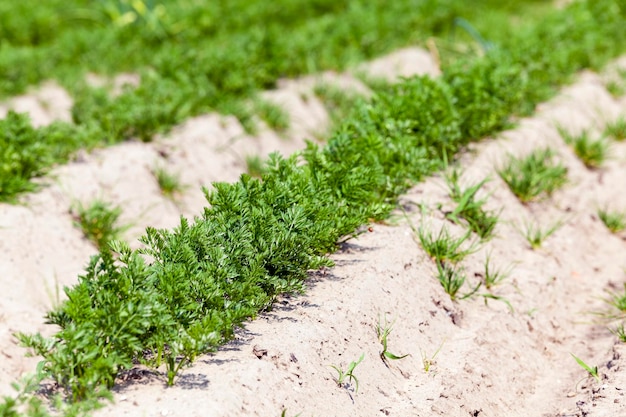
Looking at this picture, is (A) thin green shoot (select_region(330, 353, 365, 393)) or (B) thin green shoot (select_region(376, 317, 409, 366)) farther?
(B) thin green shoot (select_region(376, 317, 409, 366))

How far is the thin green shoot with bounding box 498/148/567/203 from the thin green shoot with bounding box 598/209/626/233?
336mm

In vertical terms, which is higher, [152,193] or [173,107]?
[173,107]

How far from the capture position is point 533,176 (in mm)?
5535

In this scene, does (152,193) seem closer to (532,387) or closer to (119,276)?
(119,276)

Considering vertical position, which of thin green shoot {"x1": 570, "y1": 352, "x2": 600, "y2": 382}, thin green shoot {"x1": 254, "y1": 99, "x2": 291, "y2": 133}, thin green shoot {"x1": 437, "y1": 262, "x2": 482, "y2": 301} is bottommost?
thin green shoot {"x1": 570, "y1": 352, "x2": 600, "y2": 382}

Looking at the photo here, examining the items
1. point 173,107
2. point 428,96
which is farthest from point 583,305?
point 173,107

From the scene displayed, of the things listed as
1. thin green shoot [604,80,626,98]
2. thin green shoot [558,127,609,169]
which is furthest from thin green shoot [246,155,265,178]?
thin green shoot [604,80,626,98]

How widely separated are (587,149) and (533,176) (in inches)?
38.4

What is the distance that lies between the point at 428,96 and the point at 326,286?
1.93 m

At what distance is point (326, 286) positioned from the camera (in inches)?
159

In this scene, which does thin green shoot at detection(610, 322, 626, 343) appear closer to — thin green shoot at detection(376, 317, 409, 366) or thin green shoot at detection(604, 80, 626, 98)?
thin green shoot at detection(376, 317, 409, 366)

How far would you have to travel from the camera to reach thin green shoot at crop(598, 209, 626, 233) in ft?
18.5

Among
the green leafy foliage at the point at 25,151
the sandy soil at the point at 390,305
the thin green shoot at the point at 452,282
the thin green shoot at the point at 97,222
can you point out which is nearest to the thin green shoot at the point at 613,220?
the sandy soil at the point at 390,305

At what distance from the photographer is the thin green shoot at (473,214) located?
4.86m
